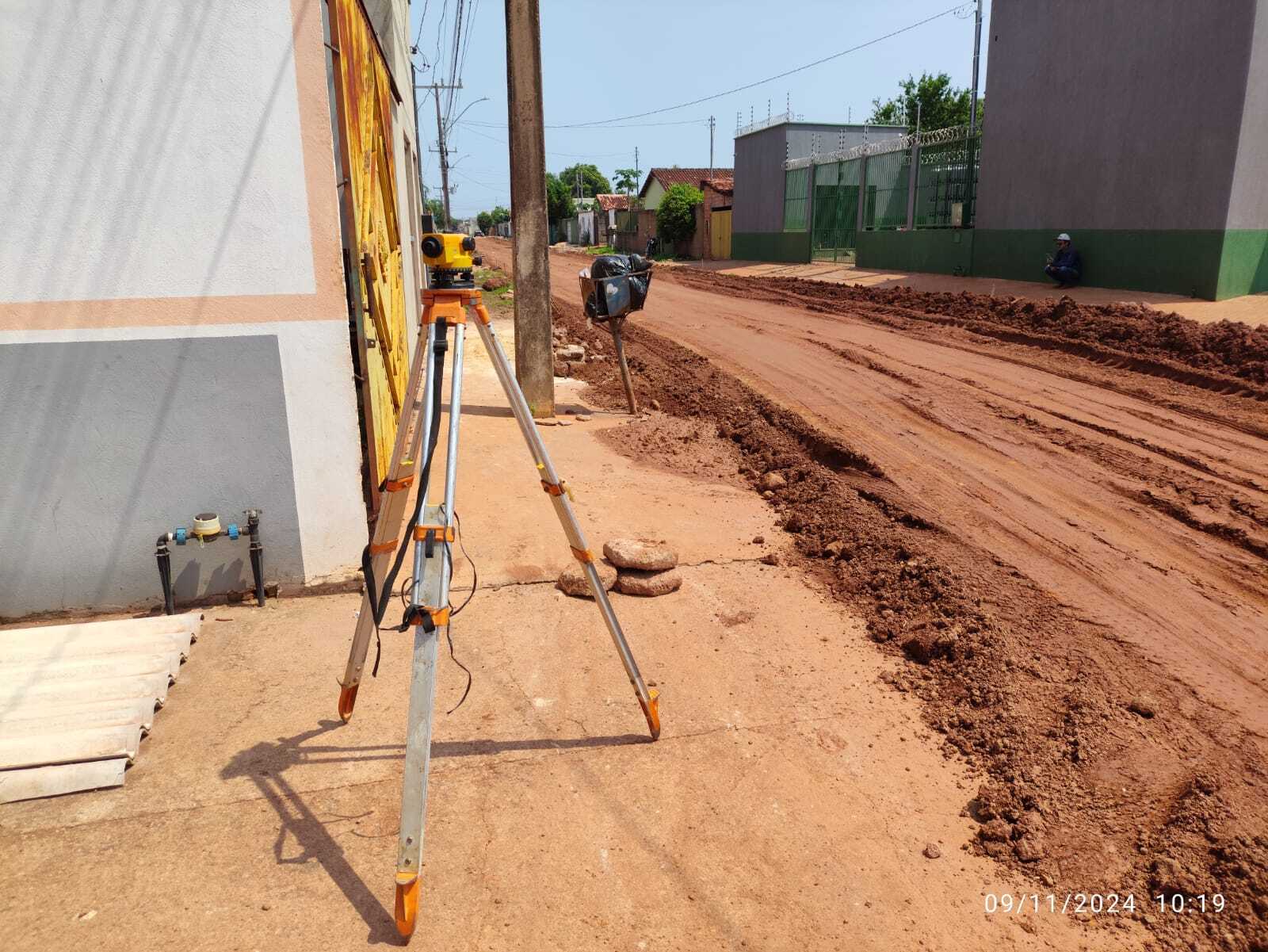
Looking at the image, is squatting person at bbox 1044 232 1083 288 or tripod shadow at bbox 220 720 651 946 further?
squatting person at bbox 1044 232 1083 288

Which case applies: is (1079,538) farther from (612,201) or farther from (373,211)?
(612,201)

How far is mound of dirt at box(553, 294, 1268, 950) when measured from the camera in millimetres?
2854

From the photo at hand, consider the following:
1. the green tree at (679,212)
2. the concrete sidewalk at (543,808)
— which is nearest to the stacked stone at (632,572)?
the concrete sidewalk at (543,808)

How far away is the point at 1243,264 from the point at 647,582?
13.3m

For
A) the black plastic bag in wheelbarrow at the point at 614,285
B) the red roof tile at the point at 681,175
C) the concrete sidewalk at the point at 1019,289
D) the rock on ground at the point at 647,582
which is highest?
the red roof tile at the point at 681,175

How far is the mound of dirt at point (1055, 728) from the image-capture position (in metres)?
2.85

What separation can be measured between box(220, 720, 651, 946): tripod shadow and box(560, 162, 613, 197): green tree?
97007mm

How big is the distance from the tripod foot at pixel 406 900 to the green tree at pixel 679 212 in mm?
41041

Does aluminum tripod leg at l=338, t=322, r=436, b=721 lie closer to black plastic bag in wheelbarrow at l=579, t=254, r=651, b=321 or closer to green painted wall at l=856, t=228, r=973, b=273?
black plastic bag in wheelbarrow at l=579, t=254, r=651, b=321

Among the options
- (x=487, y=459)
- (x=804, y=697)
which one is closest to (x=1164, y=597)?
(x=804, y=697)

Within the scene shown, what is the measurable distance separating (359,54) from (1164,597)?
5952 millimetres

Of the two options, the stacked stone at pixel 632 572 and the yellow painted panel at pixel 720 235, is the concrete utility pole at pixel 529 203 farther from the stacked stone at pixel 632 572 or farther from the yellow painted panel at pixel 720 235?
the yellow painted panel at pixel 720 235

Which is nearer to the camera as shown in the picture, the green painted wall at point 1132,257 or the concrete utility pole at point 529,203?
the concrete utility pole at point 529,203

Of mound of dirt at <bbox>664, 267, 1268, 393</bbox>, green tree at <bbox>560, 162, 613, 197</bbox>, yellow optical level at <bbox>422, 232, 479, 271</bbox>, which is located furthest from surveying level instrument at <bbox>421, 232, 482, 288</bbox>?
green tree at <bbox>560, 162, 613, 197</bbox>
